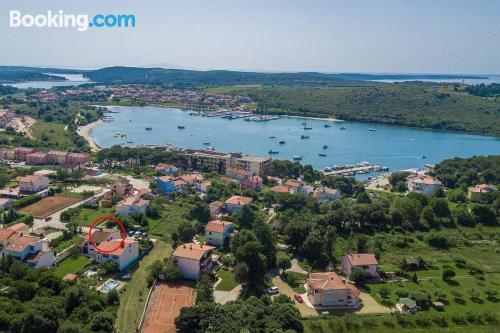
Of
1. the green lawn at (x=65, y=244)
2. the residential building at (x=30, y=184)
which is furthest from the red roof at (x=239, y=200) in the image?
the residential building at (x=30, y=184)

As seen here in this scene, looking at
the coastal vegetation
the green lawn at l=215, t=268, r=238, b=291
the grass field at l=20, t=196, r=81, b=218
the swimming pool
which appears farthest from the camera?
the coastal vegetation

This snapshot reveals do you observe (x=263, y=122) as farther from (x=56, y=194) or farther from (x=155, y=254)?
(x=155, y=254)

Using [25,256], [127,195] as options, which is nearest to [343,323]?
[25,256]

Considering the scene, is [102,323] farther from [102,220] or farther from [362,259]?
[102,220]

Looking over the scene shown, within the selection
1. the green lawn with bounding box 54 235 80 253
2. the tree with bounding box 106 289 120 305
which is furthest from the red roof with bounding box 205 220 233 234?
the tree with bounding box 106 289 120 305

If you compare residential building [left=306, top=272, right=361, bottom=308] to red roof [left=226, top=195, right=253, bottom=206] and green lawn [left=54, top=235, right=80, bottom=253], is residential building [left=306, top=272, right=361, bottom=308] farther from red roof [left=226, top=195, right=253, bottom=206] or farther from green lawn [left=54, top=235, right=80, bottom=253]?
green lawn [left=54, top=235, right=80, bottom=253]

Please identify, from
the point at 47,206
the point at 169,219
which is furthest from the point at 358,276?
the point at 47,206
